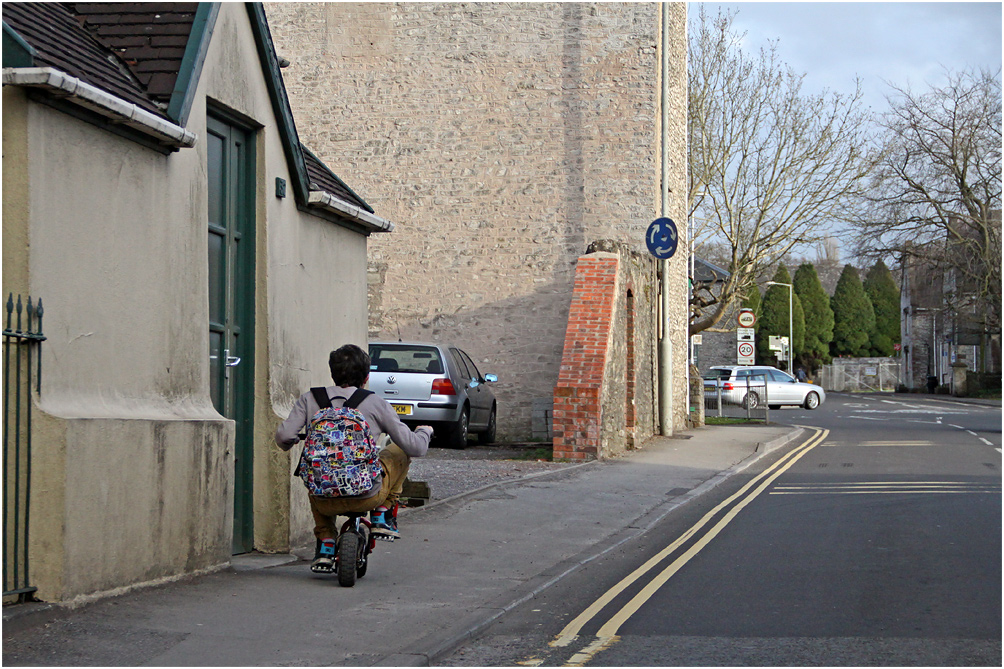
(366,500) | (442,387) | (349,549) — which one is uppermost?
(442,387)

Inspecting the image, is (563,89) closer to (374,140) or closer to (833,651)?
(374,140)

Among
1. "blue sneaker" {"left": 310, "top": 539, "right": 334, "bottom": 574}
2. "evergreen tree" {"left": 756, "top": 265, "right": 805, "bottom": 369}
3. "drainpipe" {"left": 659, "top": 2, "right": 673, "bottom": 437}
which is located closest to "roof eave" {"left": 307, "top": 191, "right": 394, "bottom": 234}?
"blue sneaker" {"left": 310, "top": 539, "right": 334, "bottom": 574}

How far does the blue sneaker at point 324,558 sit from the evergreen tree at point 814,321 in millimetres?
→ 79725

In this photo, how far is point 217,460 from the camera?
304 inches

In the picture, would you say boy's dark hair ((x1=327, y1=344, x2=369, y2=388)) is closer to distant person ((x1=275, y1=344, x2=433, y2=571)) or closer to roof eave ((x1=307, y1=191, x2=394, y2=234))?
distant person ((x1=275, y1=344, x2=433, y2=571))

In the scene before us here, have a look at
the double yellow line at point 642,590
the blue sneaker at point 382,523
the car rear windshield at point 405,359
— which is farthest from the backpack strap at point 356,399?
the car rear windshield at point 405,359

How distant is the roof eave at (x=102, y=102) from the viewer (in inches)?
227

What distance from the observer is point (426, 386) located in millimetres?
17281

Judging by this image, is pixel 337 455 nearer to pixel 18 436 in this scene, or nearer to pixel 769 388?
pixel 18 436

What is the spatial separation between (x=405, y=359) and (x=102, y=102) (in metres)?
11.7

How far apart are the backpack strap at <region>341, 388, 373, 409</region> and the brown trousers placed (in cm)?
48

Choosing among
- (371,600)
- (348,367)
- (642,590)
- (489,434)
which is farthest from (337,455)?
(489,434)

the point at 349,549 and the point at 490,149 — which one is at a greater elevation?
the point at 490,149

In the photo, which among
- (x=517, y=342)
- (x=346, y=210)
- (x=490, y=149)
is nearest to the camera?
(x=346, y=210)
